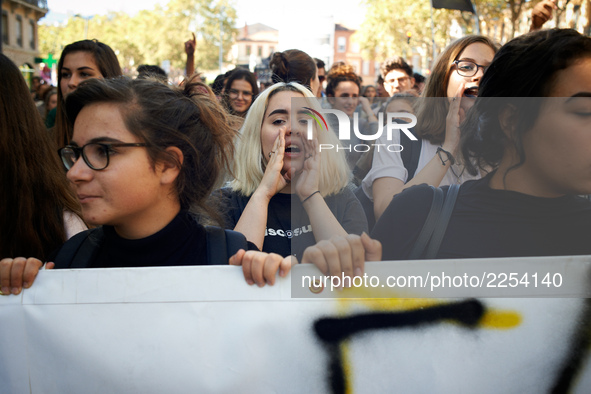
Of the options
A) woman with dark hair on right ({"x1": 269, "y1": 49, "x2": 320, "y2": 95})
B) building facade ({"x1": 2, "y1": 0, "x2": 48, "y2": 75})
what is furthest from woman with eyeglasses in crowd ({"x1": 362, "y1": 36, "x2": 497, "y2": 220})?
building facade ({"x1": 2, "y1": 0, "x2": 48, "y2": 75})

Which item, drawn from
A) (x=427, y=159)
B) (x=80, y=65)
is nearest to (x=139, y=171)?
(x=427, y=159)

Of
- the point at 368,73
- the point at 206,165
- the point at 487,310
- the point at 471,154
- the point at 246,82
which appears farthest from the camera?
the point at 368,73

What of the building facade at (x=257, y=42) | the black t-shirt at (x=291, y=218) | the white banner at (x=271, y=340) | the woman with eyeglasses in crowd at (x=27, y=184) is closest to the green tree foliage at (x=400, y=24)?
the black t-shirt at (x=291, y=218)

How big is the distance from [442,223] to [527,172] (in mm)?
276

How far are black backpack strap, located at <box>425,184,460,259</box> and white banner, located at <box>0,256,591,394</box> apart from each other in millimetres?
197

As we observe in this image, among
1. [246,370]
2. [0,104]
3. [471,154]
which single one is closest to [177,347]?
[246,370]

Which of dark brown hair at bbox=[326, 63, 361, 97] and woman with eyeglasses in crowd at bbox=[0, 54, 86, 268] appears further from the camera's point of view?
dark brown hair at bbox=[326, 63, 361, 97]

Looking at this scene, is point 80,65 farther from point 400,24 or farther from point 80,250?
point 400,24

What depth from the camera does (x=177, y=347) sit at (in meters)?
1.39

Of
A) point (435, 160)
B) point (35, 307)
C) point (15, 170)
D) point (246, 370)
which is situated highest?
point (435, 160)

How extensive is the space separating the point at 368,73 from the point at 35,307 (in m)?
97.9

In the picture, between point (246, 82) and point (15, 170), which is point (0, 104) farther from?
point (246, 82)

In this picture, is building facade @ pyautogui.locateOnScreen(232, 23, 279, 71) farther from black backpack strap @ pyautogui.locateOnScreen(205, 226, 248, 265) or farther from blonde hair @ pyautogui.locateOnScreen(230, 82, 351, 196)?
black backpack strap @ pyautogui.locateOnScreen(205, 226, 248, 265)

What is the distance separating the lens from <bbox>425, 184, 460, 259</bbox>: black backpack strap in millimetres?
1542
